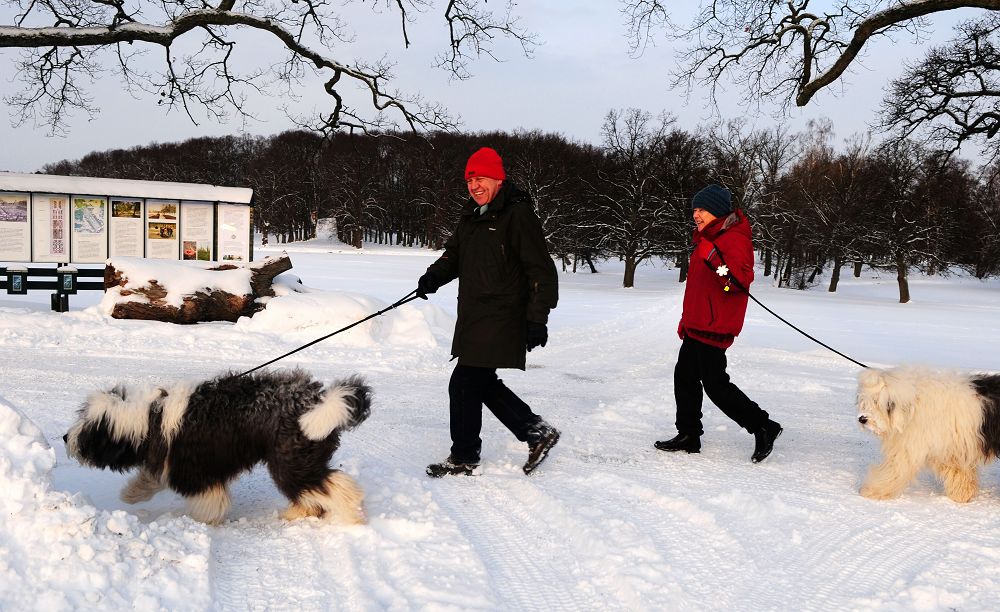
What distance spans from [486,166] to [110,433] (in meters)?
2.78

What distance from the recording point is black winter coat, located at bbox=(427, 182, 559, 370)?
15.6 feet

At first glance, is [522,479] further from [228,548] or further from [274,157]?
[274,157]

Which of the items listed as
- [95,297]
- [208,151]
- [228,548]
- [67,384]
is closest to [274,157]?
[208,151]

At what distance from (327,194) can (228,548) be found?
2742 inches

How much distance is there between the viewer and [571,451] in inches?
222

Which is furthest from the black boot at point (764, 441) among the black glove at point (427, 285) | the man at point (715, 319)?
the black glove at point (427, 285)

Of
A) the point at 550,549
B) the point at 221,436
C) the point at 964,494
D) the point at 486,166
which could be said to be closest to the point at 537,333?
the point at 486,166

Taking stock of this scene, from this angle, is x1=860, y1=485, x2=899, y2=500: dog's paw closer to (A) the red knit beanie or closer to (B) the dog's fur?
(B) the dog's fur

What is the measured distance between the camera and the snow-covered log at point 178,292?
11.4 metres

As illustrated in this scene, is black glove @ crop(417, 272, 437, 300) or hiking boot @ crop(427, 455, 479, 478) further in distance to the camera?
black glove @ crop(417, 272, 437, 300)

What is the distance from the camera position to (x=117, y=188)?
14984mm

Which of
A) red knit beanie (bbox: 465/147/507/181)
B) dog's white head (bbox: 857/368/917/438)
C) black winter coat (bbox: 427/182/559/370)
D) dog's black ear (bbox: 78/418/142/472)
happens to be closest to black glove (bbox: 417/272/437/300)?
black winter coat (bbox: 427/182/559/370)

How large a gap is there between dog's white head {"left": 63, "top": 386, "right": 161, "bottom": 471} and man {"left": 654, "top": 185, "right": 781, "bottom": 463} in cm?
386

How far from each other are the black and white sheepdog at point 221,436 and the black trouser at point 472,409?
122 cm
